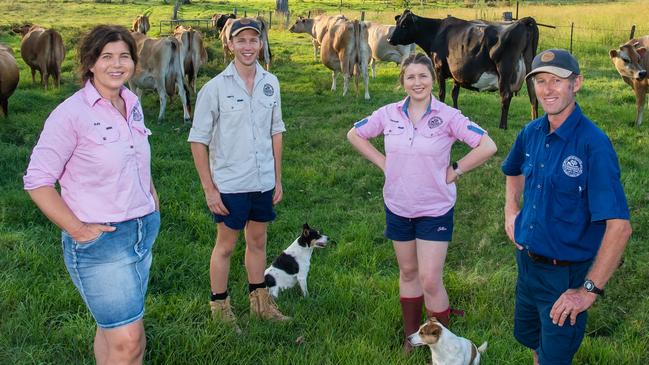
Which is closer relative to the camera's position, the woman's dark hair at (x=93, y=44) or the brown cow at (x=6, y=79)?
the woman's dark hair at (x=93, y=44)

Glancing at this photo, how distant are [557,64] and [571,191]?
565 mm

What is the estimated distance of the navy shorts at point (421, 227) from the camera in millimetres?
3492

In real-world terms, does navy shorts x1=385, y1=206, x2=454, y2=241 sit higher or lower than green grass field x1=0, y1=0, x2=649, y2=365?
higher

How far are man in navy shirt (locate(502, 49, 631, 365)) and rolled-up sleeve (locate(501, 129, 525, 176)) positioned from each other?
12cm

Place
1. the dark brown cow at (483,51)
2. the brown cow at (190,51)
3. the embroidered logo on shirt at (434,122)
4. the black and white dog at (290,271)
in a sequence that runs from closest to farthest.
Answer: the embroidered logo on shirt at (434,122) < the black and white dog at (290,271) < the dark brown cow at (483,51) < the brown cow at (190,51)

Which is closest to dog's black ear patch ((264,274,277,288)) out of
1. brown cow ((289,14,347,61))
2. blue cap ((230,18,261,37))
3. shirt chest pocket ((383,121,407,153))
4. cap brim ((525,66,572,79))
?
shirt chest pocket ((383,121,407,153))

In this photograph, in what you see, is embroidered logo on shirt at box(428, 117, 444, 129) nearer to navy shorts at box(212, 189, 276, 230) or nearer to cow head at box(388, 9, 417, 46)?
navy shorts at box(212, 189, 276, 230)

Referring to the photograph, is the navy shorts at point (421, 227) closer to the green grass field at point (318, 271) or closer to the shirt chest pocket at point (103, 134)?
the green grass field at point (318, 271)

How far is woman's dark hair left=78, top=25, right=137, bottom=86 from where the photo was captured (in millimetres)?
2676

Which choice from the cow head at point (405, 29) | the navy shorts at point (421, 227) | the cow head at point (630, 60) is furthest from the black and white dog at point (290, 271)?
the cow head at point (405, 29)

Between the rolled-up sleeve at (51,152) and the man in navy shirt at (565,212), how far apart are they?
2.04 meters

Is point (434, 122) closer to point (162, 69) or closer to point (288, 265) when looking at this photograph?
point (288, 265)

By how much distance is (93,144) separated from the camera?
256 centimetres

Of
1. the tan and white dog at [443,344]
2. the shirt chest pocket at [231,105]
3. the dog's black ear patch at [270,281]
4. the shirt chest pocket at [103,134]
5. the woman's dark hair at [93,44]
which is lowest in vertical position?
the dog's black ear patch at [270,281]
